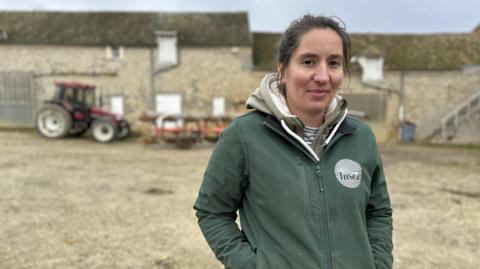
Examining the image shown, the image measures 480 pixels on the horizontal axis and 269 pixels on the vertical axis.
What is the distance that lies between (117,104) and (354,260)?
1663 centimetres

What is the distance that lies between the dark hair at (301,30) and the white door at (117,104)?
53.4 feet

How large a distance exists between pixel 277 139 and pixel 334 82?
1.01ft

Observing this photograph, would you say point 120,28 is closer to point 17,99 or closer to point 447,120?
point 17,99

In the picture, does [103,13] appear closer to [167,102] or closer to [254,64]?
[167,102]

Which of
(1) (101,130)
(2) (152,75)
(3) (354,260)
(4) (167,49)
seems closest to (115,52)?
(2) (152,75)

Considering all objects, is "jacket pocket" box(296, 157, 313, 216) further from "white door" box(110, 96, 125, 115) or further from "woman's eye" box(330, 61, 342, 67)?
"white door" box(110, 96, 125, 115)

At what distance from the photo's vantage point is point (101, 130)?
1348 cm

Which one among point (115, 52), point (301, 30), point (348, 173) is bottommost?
point (348, 173)

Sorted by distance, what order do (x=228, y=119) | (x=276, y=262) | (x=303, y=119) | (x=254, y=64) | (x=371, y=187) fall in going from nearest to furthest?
(x=276, y=262) < (x=303, y=119) < (x=371, y=187) < (x=228, y=119) < (x=254, y=64)

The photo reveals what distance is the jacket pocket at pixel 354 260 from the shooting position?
133cm

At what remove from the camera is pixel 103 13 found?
18469mm

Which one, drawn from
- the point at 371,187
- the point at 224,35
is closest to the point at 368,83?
the point at 224,35

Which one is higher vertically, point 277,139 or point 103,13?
point 103,13

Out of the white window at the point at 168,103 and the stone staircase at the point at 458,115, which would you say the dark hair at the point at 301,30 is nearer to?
the white window at the point at 168,103
